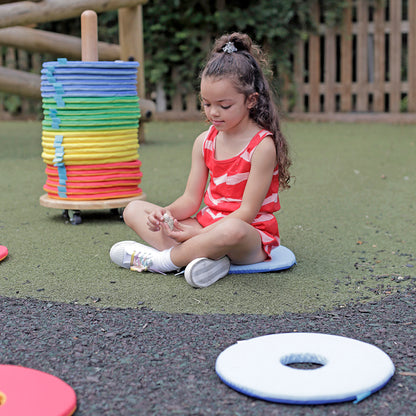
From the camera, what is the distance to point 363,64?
28.8 ft

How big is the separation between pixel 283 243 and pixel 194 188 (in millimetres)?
544

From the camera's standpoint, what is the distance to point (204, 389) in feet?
5.07

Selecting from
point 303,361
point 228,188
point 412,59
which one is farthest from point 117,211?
point 412,59

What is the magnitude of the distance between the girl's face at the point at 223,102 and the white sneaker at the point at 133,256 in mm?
567

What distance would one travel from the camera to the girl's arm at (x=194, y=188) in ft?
8.93

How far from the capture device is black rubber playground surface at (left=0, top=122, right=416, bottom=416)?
1.54m

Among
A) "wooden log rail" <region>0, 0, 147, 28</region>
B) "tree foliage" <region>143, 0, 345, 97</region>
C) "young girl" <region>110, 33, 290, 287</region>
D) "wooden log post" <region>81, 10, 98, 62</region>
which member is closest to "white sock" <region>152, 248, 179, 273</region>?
"young girl" <region>110, 33, 290, 287</region>

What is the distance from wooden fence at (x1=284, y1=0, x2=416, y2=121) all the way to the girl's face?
661 centimetres

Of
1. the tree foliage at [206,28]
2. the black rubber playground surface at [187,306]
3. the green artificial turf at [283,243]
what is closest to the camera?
the black rubber playground surface at [187,306]

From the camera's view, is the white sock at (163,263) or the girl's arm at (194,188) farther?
the girl's arm at (194,188)

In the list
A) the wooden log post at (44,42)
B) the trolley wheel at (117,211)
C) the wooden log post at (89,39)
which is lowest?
the trolley wheel at (117,211)

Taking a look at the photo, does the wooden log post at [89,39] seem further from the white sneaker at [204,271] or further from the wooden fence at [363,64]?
the wooden fence at [363,64]

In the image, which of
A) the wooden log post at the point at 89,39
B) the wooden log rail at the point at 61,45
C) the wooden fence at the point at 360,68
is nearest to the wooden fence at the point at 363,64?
the wooden fence at the point at 360,68

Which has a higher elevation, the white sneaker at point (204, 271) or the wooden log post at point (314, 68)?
the wooden log post at point (314, 68)
